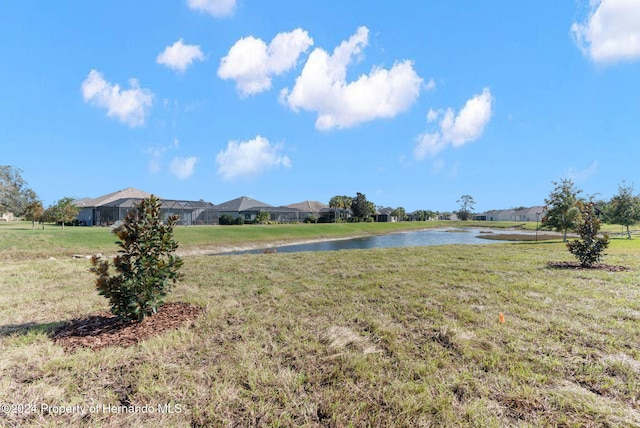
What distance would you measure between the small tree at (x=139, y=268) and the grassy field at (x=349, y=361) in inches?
28.0

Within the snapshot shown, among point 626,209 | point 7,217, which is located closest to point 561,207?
point 626,209

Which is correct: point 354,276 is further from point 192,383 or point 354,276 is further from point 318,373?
point 192,383

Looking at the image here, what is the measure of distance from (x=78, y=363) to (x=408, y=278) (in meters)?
7.26

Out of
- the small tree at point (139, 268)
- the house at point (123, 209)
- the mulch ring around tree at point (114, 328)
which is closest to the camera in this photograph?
the mulch ring around tree at point (114, 328)

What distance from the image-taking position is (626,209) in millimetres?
27938

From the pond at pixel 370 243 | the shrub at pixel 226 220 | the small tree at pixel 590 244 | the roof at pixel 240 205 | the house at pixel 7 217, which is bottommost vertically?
the pond at pixel 370 243

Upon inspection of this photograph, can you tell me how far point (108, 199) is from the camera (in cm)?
4722

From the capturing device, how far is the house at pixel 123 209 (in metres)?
40.4

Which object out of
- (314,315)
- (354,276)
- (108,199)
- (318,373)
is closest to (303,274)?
(354,276)

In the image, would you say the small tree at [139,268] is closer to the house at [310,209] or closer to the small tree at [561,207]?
the small tree at [561,207]

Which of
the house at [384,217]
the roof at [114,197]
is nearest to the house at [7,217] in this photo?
the roof at [114,197]

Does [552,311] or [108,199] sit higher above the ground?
[108,199]

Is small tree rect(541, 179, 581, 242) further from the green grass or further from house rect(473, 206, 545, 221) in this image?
house rect(473, 206, 545, 221)

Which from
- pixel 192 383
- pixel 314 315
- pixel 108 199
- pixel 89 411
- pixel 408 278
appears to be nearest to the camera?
pixel 89 411
